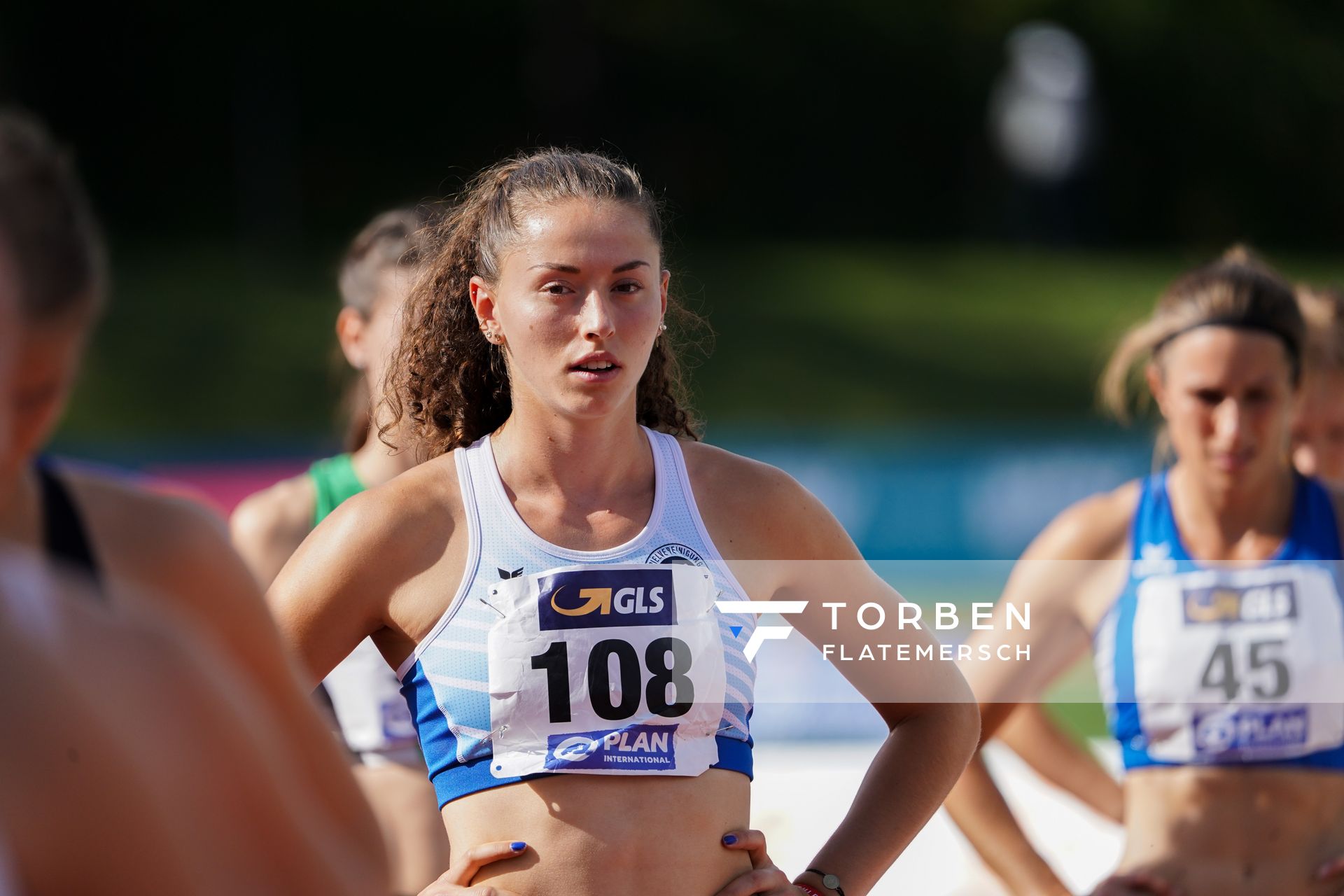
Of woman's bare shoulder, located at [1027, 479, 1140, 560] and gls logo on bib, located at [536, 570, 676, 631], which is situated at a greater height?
woman's bare shoulder, located at [1027, 479, 1140, 560]

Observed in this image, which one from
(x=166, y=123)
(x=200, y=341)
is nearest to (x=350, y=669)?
(x=200, y=341)

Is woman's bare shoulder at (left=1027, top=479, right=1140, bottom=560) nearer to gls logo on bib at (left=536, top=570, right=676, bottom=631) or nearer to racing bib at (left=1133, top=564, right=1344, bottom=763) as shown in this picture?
racing bib at (left=1133, top=564, right=1344, bottom=763)

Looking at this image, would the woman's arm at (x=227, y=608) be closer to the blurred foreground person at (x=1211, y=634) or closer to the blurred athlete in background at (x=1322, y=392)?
the blurred foreground person at (x=1211, y=634)

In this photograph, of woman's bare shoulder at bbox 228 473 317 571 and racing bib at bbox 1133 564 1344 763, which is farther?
woman's bare shoulder at bbox 228 473 317 571

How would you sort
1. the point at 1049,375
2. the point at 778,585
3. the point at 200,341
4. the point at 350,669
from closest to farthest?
1. the point at 778,585
2. the point at 350,669
3. the point at 200,341
4. the point at 1049,375

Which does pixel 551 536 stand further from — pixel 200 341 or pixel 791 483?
pixel 200 341

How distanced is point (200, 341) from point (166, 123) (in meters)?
5.84

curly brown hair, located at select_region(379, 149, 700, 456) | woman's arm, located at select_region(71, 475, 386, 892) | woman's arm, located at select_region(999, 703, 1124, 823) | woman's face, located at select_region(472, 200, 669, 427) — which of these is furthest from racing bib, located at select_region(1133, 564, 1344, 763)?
woman's arm, located at select_region(71, 475, 386, 892)

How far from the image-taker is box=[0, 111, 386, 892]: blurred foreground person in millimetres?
865

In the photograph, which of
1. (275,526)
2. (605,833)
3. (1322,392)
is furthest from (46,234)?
(1322,392)

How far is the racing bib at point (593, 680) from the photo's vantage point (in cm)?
207

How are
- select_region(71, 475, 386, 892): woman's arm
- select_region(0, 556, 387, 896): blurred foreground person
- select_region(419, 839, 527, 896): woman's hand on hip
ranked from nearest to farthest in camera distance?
select_region(0, 556, 387, 896): blurred foreground person → select_region(71, 475, 386, 892): woman's arm → select_region(419, 839, 527, 896): woman's hand on hip

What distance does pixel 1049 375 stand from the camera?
1723 cm

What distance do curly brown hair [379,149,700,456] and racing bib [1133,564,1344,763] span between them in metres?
1.04
